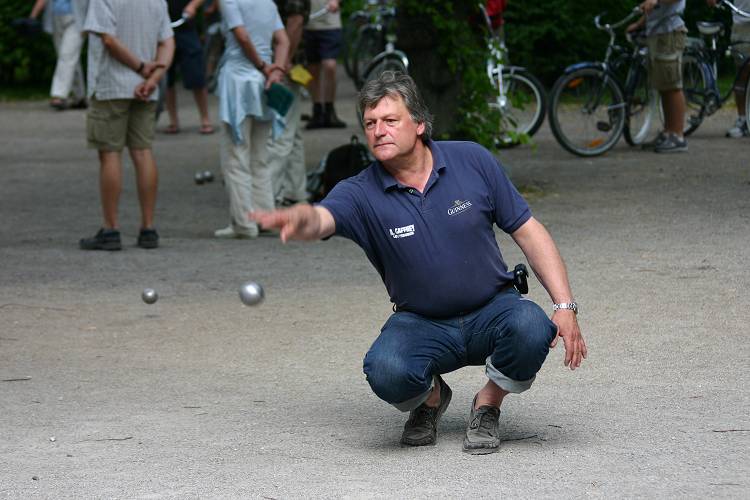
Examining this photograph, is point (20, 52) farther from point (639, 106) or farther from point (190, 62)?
point (639, 106)

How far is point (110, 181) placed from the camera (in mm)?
9461

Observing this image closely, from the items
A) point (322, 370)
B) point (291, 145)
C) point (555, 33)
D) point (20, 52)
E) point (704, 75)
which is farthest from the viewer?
point (20, 52)

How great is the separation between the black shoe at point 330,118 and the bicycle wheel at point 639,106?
3.68 m

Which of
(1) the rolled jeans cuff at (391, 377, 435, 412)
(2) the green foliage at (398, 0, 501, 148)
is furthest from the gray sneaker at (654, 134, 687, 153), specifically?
(1) the rolled jeans cuff at (391, 377, 435, 412)

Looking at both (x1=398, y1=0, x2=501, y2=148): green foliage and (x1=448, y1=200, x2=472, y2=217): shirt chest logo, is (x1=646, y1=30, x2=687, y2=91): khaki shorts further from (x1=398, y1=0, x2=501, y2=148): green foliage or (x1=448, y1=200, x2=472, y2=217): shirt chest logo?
(x1=448, y1=200, x2=472, y2=217): shirt chest logo

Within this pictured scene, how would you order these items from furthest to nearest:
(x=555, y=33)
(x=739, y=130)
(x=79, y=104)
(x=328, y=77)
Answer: (x=79, y=104) → (x=555, y=33) → (x=328, y=77) → (x=739, y=130)

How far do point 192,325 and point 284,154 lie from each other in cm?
348

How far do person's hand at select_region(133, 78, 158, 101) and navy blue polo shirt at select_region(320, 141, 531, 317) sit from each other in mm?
4333

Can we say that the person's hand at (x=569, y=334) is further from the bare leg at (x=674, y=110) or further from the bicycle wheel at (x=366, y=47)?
the bicycle wheel at (x=366, y=47)

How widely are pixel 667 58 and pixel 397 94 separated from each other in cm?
815

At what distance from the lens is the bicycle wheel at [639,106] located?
13.3 metres

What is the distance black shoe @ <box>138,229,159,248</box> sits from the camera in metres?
9.57

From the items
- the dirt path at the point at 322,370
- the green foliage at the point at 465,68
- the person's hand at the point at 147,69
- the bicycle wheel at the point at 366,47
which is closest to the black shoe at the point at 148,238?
the dirt path at the point at 322,370

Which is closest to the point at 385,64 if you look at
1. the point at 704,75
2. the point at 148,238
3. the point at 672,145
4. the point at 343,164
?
the point at 704,75
